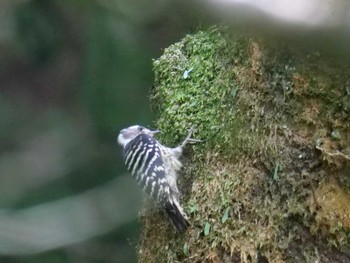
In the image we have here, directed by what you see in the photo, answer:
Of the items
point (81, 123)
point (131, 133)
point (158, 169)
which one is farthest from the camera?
point (81, 123)

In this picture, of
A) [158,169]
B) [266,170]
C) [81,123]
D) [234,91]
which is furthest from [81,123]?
[266,170]

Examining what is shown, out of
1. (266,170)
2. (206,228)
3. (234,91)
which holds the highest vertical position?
(234,91)

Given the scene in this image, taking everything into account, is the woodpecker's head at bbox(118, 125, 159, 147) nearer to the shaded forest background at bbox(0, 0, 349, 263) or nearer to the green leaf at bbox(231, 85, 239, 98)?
the shaded forest background at bbox(0, 0, 349, 263)

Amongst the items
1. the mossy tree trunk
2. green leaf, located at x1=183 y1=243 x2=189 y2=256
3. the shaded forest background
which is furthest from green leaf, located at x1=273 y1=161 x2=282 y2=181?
the shaded forest background

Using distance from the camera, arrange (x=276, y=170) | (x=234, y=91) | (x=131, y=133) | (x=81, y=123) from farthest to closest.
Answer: (x=81, y=123), (x=131, y=133), (x=234, y=91), (x=276, y=170)

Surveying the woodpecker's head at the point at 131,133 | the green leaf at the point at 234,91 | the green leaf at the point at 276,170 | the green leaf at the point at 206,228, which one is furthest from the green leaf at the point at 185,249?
the woodpecker's head at the point at 131,133

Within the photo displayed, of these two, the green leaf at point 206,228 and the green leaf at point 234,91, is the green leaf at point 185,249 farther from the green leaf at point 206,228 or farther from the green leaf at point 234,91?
the green leaf at point 234,91

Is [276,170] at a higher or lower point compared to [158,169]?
higher

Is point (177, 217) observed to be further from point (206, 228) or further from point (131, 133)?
point (131, 133)
